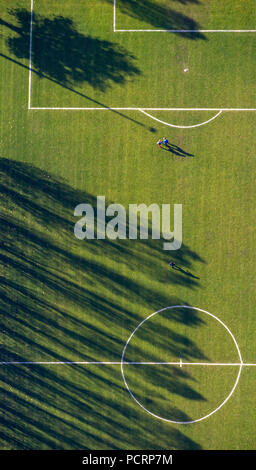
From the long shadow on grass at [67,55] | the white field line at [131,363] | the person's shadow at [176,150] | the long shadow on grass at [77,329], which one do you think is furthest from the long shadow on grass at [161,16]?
the white field line at [131,363]

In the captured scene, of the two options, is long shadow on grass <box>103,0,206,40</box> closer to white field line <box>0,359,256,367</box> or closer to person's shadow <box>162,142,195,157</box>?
person's shadow <box>162,142,195,157</box>

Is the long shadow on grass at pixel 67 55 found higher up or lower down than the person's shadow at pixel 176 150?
higher up

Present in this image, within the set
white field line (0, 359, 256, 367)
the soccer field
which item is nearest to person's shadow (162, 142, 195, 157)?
the soccer field

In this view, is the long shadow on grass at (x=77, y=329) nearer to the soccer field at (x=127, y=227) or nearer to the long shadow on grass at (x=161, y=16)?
the soccer field at (x=127, y=227)

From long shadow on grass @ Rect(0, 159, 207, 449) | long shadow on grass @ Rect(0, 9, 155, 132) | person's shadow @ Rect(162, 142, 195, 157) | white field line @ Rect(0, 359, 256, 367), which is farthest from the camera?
long shadow on grass @ Rect(0, 9, 155, 132)

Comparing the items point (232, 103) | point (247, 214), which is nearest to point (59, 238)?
point (247, 214)

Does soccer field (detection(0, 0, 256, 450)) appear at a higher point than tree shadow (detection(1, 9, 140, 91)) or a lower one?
lower

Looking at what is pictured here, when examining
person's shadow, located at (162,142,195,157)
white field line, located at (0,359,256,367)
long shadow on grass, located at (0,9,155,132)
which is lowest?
white field line, located at (0,359,256,367)
